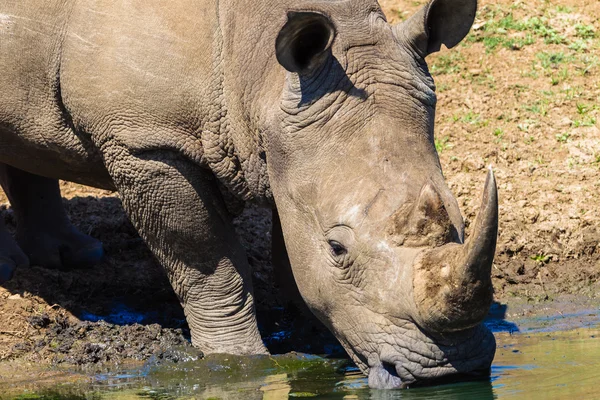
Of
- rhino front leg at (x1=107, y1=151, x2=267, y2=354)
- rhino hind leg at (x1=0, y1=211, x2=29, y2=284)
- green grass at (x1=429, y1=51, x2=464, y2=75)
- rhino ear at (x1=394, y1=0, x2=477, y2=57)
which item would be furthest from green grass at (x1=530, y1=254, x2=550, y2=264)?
rhino hind leg at (x1=0, y1=211, x2=29, y2=284)

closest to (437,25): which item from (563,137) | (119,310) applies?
(119,310)

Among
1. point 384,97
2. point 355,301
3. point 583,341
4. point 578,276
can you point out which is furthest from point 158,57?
point 578,276

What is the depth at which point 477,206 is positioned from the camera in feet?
29.3

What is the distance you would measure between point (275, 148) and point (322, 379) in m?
1.30

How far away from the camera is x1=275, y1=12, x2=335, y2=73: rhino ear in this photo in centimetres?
575

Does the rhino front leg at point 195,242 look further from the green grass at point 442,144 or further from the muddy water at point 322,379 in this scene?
the green grass at point 442,144

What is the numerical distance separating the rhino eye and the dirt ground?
5.22ft

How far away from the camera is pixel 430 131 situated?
20.0 ft

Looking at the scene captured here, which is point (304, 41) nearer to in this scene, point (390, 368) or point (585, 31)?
point (390, 368)

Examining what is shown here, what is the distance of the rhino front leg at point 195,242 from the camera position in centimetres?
684

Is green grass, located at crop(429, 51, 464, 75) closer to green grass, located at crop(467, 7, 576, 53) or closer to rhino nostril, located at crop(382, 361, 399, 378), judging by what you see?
green grass, located at crop(467, 7, 576, 53)

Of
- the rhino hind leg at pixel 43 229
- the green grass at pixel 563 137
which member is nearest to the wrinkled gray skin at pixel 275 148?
the rhino hind leg at pixel 43 229

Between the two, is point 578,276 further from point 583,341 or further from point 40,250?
point 40,250

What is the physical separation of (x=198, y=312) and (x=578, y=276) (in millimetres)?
2742
